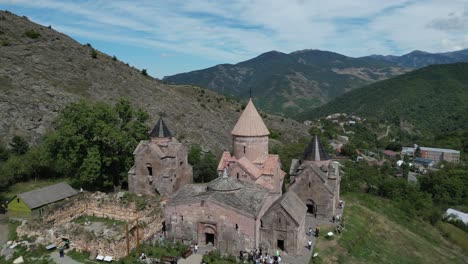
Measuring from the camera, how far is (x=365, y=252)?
86.2 ft

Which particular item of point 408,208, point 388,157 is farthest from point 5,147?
point 388,157

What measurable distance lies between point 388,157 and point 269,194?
91432 millimetres

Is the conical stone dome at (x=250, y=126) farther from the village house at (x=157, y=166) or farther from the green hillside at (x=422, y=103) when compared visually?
the green hillside at (x=422, y=103)

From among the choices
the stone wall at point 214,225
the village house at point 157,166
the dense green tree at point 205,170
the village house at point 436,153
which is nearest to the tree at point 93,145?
the village house at point 157,166

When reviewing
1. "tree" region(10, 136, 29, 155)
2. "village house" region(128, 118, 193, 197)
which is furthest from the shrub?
"village house" region(128, 118, 193, 197)

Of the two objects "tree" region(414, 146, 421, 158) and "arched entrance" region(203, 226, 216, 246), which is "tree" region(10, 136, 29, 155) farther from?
"tree" region(414, 146, 421, 158)

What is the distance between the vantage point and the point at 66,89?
6438 cm

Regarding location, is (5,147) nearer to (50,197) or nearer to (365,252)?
(50,197)

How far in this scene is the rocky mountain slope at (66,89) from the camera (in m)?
54.0

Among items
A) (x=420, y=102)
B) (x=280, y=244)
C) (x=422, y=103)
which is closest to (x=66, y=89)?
(x=280, y=244)

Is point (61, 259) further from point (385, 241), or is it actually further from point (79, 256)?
point (385, 241)

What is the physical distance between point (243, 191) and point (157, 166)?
32.5 feet

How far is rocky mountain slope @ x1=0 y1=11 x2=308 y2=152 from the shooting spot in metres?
54.0

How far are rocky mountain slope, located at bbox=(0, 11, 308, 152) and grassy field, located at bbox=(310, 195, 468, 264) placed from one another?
3058 cm
